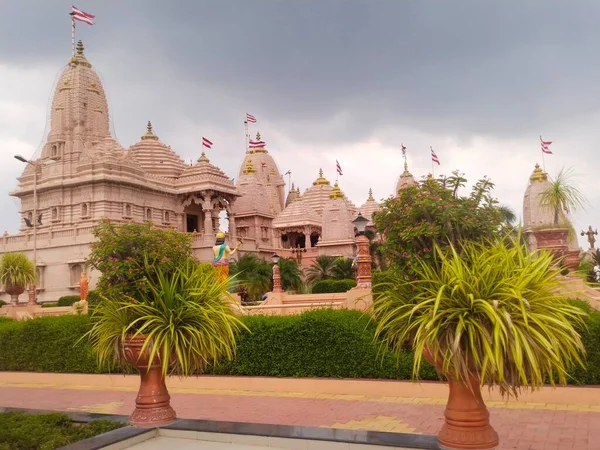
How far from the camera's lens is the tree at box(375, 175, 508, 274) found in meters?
7.72

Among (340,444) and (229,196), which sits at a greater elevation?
(229,196)

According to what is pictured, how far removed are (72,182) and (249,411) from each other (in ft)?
114

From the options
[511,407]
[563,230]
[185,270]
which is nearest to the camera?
[185,270]

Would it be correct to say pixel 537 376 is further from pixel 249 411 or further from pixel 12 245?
pixel 12 245

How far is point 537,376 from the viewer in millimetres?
5598

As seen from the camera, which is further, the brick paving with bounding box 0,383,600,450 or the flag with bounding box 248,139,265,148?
the flag with bounding box 248,139,265,148

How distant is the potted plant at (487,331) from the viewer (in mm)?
5688

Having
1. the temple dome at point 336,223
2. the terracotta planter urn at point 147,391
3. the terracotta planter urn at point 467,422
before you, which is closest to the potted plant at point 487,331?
the terracotta planter urn at point 467,422

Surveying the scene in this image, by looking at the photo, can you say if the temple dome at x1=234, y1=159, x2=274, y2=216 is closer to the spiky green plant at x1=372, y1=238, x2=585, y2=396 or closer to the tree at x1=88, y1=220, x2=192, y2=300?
the tree at x1=88, y1=220, x2=192, y2=300

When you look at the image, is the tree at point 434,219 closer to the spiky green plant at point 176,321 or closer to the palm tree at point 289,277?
the spiky green plant at point 176,321

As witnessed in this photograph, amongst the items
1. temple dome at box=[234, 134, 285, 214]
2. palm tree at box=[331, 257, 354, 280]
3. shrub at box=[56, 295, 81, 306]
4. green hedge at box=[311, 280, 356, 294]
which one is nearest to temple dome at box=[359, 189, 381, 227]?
temple dome at box=[234, 134, 285, 214]

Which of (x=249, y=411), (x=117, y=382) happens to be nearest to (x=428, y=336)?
(x=249, y=411)

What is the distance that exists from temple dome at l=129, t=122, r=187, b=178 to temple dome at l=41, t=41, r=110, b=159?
3.26 meters

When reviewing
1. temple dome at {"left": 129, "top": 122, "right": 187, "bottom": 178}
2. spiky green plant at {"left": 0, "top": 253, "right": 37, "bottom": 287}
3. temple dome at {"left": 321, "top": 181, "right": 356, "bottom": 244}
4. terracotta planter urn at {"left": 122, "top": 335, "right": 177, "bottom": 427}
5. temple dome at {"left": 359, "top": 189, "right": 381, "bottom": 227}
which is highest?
temple dome at {"left": 129, "top": 122, "right": 187, "bottom": 178}
